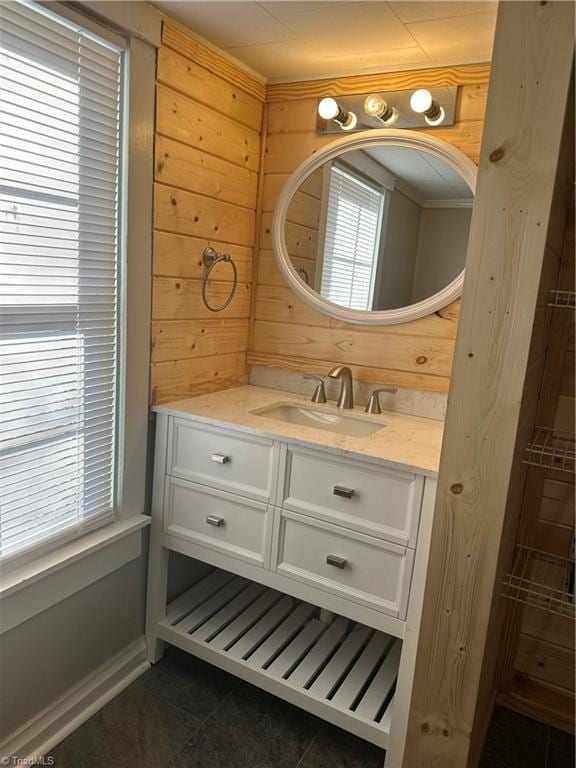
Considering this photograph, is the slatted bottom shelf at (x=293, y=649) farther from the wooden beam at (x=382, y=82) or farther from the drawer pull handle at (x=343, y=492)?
the wooden beam at (x=382, y=82)

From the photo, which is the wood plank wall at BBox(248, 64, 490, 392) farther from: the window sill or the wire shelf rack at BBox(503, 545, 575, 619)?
the window sill

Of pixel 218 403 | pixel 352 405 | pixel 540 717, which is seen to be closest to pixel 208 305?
pixel 218 403

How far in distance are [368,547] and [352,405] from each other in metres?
0.65

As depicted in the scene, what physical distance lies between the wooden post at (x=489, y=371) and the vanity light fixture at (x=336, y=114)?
920mm

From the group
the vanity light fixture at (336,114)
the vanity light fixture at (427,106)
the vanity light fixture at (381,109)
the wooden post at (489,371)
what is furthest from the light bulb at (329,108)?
the wooden post at (489,371)

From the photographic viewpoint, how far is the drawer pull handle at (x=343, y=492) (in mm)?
1616

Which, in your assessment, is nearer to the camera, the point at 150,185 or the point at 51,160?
the point at 51,160

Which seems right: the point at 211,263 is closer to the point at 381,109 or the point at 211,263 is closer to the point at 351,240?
the point at 351,240

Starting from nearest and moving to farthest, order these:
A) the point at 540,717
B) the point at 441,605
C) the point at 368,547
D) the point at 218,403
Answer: the point at 441,605 → the point at 368,547 → the point at 540,717 → the point at 218,403

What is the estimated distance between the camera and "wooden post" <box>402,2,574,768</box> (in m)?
1.17

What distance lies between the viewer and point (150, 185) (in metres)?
1.78

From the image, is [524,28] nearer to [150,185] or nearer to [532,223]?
[532,223]

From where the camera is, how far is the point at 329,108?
2.04 m

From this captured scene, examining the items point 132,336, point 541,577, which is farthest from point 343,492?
point 132,336
